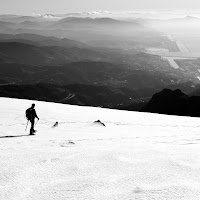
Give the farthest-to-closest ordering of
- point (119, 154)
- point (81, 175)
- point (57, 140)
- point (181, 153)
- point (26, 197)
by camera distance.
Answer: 1. point (57, 140)
2. point (181, 153)
3. point (119, 154)
4. point (81, 175)
5. point (26, 197)

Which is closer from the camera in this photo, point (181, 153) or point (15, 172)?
point (15, 172)

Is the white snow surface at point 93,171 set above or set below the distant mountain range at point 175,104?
below

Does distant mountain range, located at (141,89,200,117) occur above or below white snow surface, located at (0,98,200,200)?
above

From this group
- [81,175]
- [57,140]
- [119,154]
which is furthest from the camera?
[57,140]

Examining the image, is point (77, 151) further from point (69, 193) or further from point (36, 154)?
point (69, 193)

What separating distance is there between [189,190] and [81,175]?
3.71 metres

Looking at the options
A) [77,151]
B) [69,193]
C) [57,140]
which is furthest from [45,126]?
[69,193]

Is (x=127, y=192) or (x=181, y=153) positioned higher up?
(x=181, y=153)

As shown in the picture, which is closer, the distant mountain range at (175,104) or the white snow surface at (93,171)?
the white snow surface at (93,171)

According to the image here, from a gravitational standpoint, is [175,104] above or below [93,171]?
above

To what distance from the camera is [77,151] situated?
44.0 feet

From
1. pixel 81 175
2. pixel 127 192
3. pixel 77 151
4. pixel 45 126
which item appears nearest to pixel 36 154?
pixel 77 151

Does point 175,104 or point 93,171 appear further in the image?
point 175,104

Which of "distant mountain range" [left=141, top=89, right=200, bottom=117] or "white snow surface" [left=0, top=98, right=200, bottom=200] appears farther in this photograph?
"distant mountain range" [left=141, top=89, right=200, bottom=117]
